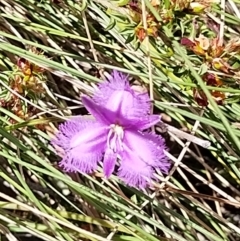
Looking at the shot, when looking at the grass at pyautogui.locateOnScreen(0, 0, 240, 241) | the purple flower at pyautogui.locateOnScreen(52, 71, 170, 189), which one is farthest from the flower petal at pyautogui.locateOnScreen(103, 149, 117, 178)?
the grass at pyautogui.locateOnScreen(0, 0, 240, 241)

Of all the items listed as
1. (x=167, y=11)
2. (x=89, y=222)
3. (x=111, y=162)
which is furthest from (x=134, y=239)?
(x=167, y=11)

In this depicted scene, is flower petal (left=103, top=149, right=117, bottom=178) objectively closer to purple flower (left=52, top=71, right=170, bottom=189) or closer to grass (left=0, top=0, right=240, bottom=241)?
purple flower (left=52, top=71, right=170, bottom=189)

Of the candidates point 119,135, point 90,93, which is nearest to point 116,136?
point 119,135

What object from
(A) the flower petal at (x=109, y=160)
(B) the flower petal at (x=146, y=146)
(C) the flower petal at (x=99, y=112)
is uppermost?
(C) the flower petal at (x=99, y=112)

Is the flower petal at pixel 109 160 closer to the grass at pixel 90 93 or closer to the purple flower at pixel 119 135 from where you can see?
the purple flower at pixel 119 135

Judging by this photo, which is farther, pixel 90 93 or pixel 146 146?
pixel 90 93

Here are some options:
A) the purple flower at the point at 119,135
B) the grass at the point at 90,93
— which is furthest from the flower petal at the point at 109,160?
the grass at the point at 90,93

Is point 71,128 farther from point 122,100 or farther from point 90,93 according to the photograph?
point 90,93
